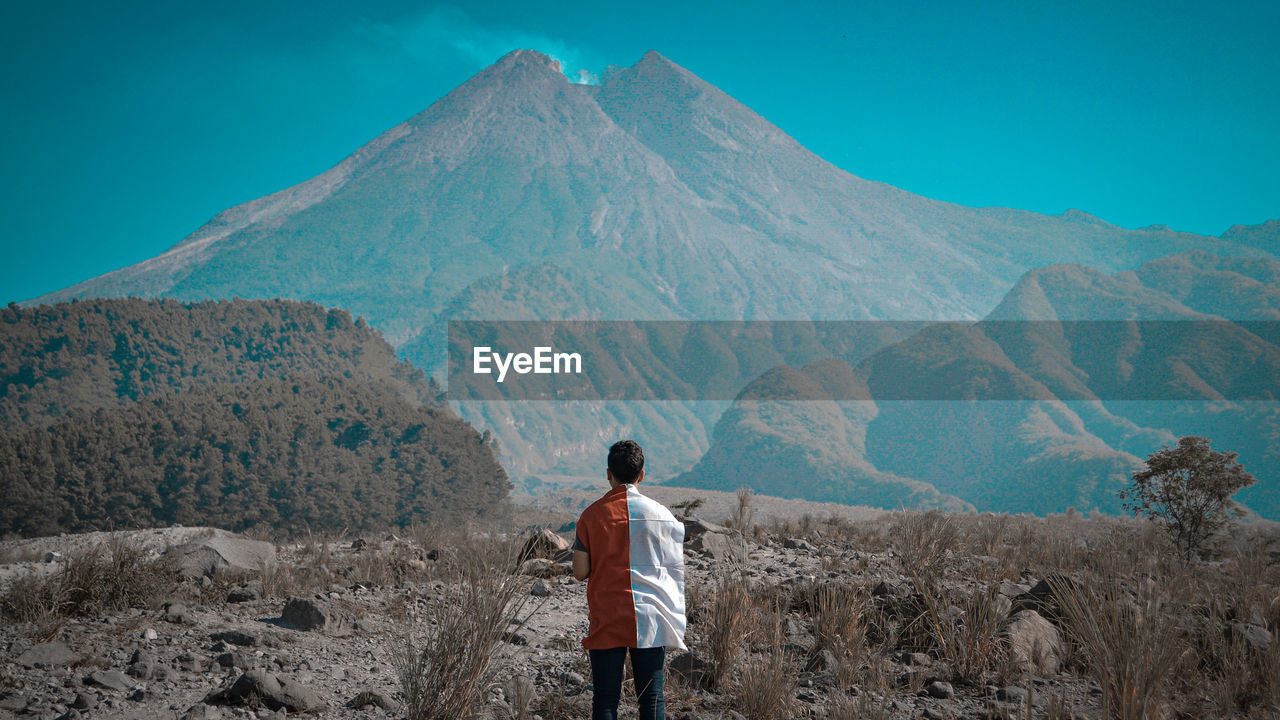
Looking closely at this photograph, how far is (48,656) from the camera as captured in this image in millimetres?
4816

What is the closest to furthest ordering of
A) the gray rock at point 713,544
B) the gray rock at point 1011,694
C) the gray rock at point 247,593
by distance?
the gray rock at point 1011,694 → the gray rock at point 247,593 → the gray rock at point 713,544

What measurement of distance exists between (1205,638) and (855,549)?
6.15 meters

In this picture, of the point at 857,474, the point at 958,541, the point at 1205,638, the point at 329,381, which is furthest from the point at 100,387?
the point at 857,474

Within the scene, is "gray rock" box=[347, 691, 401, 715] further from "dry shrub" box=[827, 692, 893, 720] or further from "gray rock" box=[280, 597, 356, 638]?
"dry shrub" box=[827, 692, 893, 720]

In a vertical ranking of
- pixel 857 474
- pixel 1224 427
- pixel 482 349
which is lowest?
pixel 857 474

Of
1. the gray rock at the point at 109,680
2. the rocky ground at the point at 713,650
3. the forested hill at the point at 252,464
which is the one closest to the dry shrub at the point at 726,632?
the rocky ground at the point at 713,650

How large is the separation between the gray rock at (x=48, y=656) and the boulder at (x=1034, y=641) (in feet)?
21.2

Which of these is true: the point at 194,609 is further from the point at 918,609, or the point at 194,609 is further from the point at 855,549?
the point at 855,549

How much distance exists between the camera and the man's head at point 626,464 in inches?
147

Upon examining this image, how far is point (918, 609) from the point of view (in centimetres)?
622

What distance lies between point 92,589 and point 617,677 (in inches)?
212

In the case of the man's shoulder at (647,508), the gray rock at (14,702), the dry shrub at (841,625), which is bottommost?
the gray rock at (14,702)

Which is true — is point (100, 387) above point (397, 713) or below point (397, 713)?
above

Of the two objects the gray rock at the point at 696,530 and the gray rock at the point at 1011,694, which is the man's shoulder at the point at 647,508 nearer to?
the gray rock at the point at 1011,694
